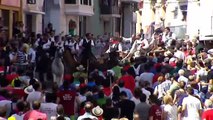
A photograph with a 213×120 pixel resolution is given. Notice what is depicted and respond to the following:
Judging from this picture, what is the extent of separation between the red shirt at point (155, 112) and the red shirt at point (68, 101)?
212 cm

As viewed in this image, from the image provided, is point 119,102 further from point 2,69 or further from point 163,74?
point 2,69

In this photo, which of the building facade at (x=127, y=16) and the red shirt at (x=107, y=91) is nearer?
the red shirt at (x=107, y=91)

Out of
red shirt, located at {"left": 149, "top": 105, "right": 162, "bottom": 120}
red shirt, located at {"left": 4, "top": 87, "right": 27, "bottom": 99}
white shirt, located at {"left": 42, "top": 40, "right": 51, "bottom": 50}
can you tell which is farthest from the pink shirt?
white shirt, located at {"left": 42, "top": 40, "right": 51, "bottom": 50}

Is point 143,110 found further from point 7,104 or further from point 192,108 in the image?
point 7,104

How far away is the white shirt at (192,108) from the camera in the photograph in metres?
14.5

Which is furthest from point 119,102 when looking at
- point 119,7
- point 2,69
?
point 119,7

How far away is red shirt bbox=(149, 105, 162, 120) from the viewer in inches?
544

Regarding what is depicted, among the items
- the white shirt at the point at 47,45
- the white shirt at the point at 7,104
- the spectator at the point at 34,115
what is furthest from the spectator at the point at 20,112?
the white shirt at the point at 47,45

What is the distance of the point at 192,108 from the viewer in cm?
1456

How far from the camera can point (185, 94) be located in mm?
15352

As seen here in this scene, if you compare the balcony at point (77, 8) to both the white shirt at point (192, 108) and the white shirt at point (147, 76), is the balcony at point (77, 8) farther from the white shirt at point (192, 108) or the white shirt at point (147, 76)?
the white shirt at point (192, 108)

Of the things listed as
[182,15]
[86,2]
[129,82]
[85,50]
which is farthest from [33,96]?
[182,15]

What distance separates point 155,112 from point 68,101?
236 centimetres

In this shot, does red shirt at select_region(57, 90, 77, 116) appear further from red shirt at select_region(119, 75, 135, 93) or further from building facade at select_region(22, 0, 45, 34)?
building facade at select_region(22, 0, 45, 34)
